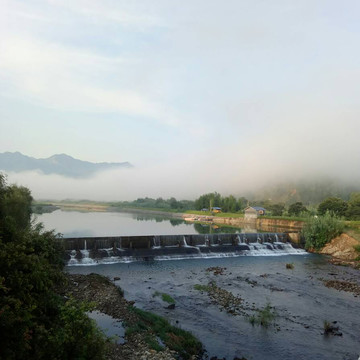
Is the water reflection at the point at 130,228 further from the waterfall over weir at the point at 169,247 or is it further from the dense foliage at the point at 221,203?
the dense foliage at the point at 221,203

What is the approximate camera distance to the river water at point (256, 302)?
58.2 feet

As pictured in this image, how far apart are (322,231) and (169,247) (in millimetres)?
25901

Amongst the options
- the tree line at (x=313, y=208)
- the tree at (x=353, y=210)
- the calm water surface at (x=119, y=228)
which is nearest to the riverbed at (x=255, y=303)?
the tree line at (x=313, y=208)

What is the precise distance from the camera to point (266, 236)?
54.2 metres

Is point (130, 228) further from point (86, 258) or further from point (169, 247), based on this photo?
point (86, 258)

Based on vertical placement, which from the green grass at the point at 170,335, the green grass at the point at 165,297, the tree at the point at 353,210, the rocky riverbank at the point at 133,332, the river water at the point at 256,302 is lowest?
the river water at the point at 256,302

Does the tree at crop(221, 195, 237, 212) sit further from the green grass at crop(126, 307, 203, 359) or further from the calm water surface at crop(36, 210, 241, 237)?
the green grass at crop(126, 307, 203, 359)

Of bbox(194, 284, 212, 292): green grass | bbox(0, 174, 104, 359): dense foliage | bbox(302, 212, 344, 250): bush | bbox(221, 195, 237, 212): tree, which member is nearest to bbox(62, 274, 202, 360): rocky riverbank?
bbox(0, 174, 104, 359): dense foliage

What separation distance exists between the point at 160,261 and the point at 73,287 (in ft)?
57.4

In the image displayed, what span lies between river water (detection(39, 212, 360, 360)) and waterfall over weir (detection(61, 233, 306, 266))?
7.55 feet

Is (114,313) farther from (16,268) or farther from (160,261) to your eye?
(160,261)

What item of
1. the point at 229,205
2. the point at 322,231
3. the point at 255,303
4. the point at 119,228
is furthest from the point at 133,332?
the point at 229,205

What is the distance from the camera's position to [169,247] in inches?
1781

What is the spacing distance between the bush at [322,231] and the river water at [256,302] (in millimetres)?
8331
